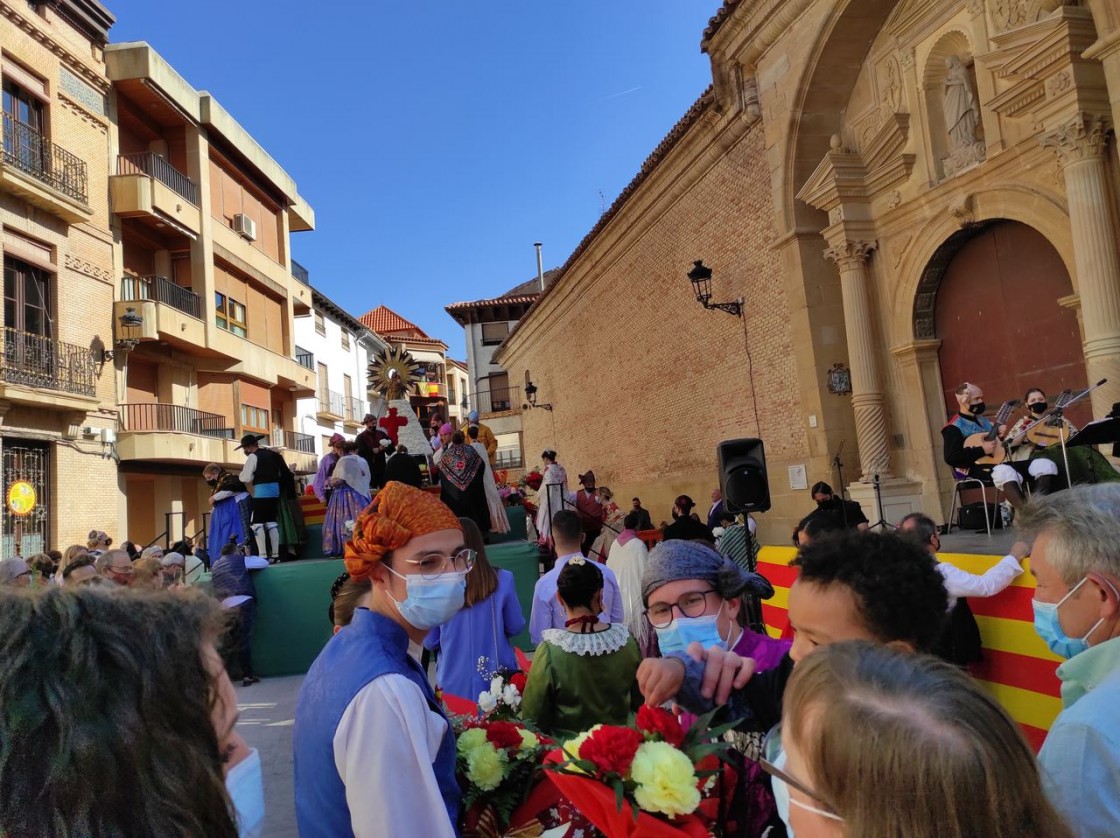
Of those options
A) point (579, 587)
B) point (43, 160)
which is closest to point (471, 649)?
point (579, 587)

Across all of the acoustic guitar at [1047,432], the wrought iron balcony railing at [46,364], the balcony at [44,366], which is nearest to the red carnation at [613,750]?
the acoustic guitar at [1047,432]

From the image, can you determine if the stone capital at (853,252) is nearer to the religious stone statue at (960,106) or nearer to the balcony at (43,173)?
the religious stone statue at (960,106)

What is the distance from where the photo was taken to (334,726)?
2020 mm

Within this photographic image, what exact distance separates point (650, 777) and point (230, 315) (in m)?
27.6

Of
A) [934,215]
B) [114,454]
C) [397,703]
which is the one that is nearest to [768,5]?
[934,215]

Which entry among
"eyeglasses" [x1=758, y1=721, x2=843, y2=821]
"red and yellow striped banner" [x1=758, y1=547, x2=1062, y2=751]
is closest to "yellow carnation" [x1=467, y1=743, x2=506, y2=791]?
"eyeglasses" [x1=758, y1=721, x2=843, y2=821]

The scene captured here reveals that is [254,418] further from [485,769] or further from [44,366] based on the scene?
[485,769]

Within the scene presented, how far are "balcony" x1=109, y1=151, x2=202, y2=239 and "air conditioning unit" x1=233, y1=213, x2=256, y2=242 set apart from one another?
2830 millimetres

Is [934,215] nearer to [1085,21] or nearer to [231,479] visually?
[1085,21]

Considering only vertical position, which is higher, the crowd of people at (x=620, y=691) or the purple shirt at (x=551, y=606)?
the crowd of people at (x=620, y=691)

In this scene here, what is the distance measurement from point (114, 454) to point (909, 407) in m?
19.0

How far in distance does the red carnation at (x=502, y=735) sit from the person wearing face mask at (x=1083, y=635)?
148 centimetres

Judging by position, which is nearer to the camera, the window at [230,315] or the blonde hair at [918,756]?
the blonde hair at [918,756]

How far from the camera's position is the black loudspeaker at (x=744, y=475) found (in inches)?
292
